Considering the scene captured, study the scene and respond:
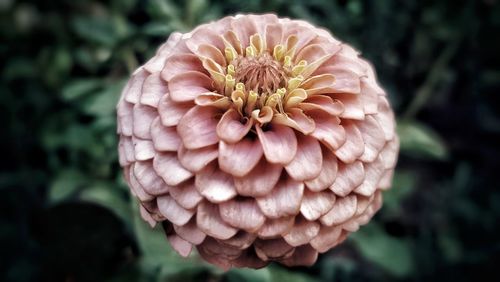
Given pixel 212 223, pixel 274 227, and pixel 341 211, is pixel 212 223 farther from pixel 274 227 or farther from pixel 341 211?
pixel 341 211

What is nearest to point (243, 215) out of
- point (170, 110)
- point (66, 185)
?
point (170, 110)

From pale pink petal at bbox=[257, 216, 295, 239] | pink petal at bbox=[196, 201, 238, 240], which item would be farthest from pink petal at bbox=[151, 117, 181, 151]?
pale pink petal at bbox=[257, 216, 295, 239]

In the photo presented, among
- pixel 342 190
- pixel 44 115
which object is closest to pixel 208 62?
pixel 342 190

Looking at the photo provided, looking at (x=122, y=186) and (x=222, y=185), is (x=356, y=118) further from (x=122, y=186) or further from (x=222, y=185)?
(x=122, y=186)

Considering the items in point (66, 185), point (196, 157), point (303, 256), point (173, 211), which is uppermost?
point (196, 157)

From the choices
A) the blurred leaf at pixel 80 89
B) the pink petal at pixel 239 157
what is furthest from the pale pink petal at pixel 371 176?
the blurred leaf at pixel 80 89

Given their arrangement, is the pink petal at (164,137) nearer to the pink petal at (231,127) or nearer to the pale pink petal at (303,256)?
the pink petal at (231,127)
